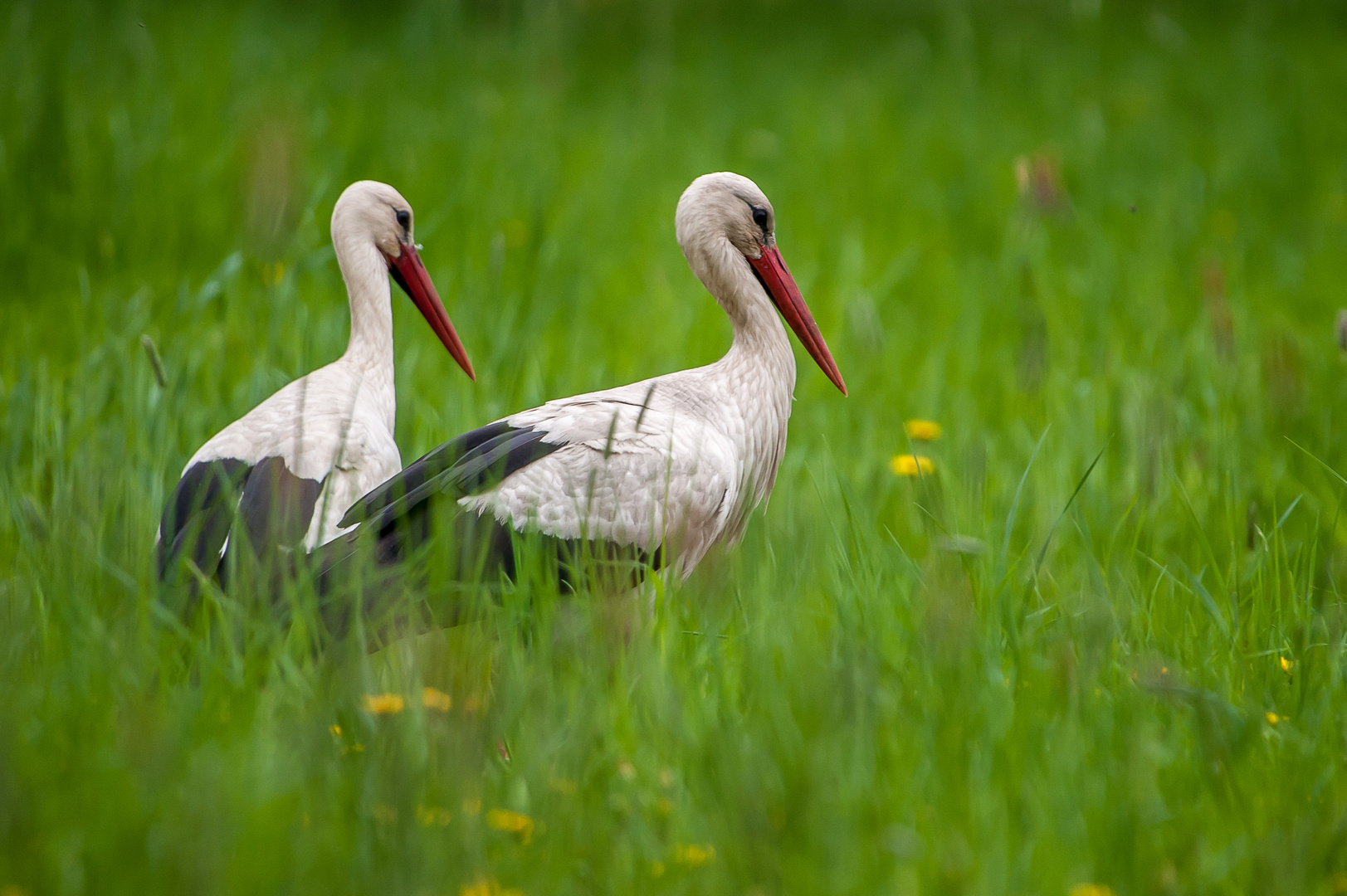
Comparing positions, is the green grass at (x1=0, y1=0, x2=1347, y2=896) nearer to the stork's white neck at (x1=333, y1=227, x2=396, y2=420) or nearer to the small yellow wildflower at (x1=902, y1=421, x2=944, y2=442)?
the small yellow wildflower at (x1=902, y1=421, x2=944, y2=442)

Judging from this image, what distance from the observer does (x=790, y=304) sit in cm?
300

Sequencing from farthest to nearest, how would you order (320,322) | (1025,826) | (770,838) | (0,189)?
(0,189) < (320,322) < (1025,826) < (770,838)

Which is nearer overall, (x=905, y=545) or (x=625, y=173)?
(x=905, y=545)

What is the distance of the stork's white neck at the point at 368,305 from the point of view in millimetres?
3336

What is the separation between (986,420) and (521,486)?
2310 mm

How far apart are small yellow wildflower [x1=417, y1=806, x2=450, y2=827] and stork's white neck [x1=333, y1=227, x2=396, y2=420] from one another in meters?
1.81

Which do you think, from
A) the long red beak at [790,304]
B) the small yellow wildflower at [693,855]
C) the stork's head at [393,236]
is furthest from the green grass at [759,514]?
the stork's head at [393,236]

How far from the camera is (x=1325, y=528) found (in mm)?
3162

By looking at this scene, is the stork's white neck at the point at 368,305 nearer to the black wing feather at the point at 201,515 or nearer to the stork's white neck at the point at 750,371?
the black wing feather at the point at 201,515

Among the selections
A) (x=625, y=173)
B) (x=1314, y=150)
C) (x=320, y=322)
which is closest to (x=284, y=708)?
(x=320, y=322)

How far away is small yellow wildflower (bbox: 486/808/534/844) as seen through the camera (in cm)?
168

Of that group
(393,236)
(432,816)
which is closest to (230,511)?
(432,816)

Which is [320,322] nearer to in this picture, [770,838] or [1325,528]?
[770,838]

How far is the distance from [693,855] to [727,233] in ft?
5.58
